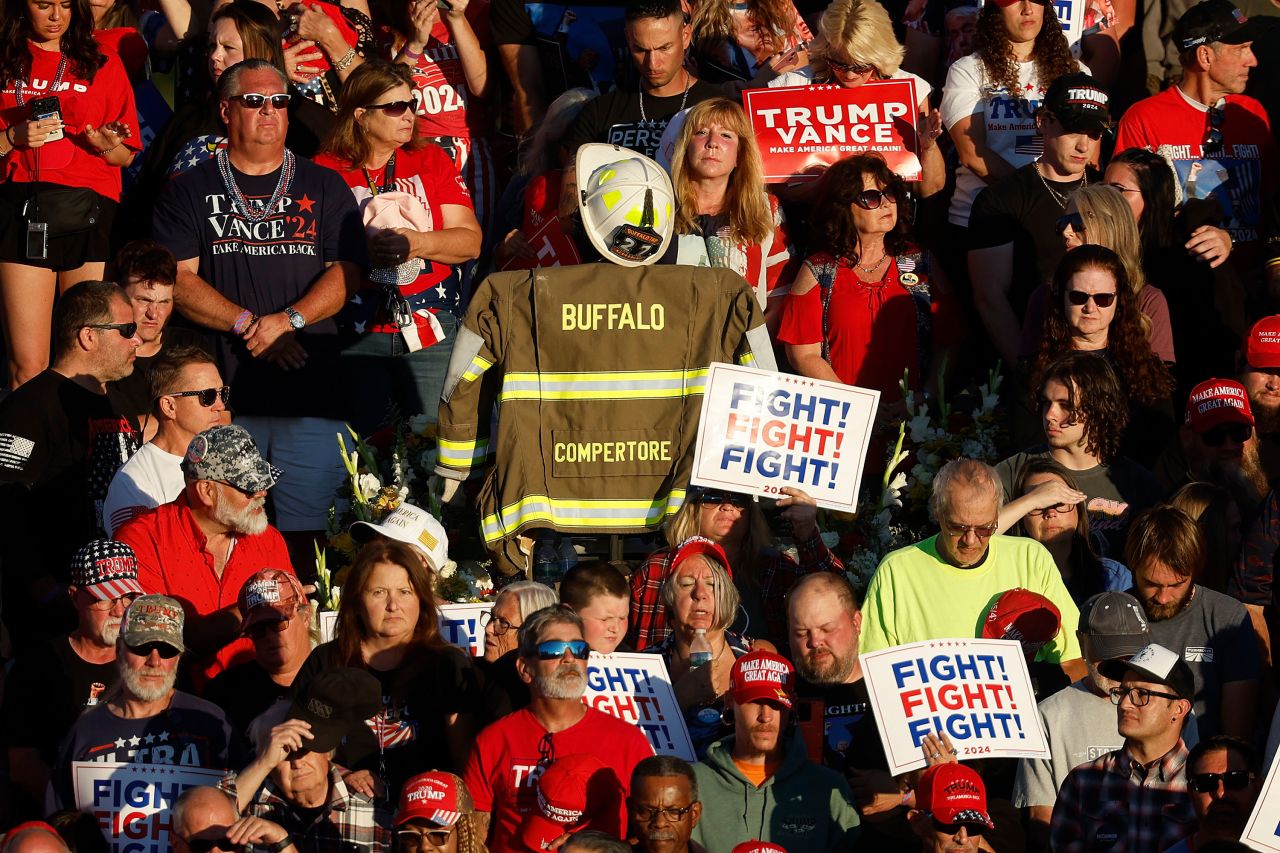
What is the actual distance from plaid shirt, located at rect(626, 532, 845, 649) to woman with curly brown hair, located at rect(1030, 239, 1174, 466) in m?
1.39

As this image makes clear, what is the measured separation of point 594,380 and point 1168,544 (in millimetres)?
2609

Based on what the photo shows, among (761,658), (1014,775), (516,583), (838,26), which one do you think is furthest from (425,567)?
(838,26)

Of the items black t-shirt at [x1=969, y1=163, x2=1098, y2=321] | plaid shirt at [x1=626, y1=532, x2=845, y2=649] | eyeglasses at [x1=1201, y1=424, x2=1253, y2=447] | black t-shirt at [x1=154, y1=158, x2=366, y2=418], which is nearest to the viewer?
plaid shirt at [x1=626, y1=532, x2=845, y2=649]

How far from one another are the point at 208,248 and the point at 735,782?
14.5 ft

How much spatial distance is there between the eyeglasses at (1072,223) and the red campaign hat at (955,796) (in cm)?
375

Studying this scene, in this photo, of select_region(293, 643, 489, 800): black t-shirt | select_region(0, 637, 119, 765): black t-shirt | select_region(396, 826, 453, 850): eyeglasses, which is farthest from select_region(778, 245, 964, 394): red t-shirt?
select_region(396, 826, 453, 850): eyeglasses

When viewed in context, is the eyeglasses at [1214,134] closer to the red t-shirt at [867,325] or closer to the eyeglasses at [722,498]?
the red t-shirt at [867,325]

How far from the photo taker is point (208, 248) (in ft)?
39.5

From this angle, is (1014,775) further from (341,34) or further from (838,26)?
(341,34)

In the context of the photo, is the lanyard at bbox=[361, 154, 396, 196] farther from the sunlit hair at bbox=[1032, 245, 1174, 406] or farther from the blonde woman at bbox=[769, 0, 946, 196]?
the sunlit hair at bbox=[1032, 245, 1174, 406]

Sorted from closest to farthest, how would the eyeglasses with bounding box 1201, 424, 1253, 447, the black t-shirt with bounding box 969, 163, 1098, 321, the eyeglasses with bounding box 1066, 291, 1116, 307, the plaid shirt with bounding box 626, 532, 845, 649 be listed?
1. the plaid shirt with bounding box 626, 532, 845, 649
2. the eyeglasses with bounding box 1201, 424, 1253, 447
3. the eyeglasses with bounding box 1066, 291, 1116, 307
4. the black t-shirt with bounding box 969, 163, 1098, 321

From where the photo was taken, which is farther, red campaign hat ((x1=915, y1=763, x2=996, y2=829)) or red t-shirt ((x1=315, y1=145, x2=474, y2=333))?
red t-shirt ((x1=315, y1=145, x2=474, y2=333))

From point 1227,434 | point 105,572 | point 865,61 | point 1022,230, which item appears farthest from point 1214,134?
point 105,572

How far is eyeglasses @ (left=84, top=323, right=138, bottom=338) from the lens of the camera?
1105 centimetres
